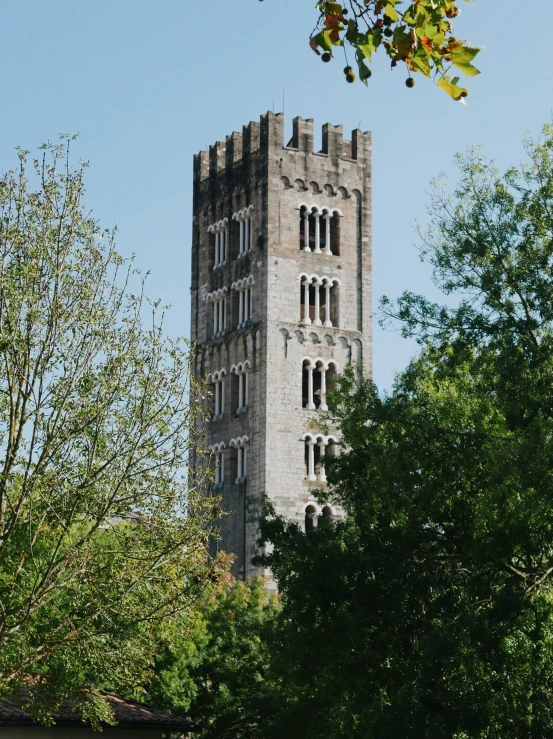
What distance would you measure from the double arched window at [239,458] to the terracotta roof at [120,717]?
34.4 meters

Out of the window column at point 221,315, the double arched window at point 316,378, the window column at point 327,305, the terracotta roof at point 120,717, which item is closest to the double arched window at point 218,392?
the window column at point 221,315

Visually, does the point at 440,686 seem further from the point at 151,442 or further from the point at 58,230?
the point at 58,230

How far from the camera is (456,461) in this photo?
21.0m

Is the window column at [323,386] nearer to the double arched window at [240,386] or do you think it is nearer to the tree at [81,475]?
the double arched window at [240,386]

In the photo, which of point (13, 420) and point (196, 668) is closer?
point (13, 420)

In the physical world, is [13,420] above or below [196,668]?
above

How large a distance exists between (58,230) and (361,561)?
8.45m

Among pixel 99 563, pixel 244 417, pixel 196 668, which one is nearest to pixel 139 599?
pixel 99 563

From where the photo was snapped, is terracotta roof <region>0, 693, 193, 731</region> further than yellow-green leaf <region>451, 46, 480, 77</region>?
Yes

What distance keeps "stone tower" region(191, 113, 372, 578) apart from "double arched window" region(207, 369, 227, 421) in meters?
0.10

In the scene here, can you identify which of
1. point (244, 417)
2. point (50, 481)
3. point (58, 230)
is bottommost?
point (50, 481)

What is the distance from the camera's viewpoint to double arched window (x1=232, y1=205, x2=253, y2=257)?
67812 millimetres

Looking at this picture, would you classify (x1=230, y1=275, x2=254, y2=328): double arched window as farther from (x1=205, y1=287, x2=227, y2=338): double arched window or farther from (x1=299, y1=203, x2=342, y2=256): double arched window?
(x1=299, y1=203, x2=342, y2=256): double arched window

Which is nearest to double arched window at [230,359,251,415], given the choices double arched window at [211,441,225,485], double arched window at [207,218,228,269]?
double arched window at [211,441,225,485]
